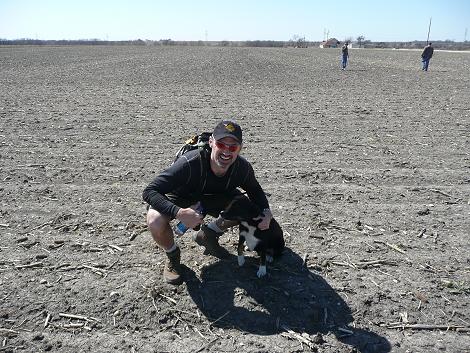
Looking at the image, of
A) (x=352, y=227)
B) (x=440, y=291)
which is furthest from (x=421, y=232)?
(x=440, y=291)

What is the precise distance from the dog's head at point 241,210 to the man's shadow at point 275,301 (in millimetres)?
555

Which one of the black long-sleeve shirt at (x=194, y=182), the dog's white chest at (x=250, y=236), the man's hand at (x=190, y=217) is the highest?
the black long-sleeve shirt at (x=194, y=182)

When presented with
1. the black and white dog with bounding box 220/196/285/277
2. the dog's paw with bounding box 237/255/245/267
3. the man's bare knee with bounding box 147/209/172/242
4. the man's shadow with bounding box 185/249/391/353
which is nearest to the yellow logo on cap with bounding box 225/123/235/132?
the black and white dog with bounding box 220/196/285/277

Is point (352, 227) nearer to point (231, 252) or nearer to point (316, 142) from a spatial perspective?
point (231, 252)

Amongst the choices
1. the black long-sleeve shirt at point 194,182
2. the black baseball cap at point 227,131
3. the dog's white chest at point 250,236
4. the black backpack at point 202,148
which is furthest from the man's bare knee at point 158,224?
the black baseball cap at point 227,131

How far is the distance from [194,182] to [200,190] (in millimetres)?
172

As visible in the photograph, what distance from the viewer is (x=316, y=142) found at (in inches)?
333

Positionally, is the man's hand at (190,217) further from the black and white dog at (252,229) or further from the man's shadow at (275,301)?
the man's shadow at (275,301)

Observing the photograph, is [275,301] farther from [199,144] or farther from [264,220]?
[199,144]

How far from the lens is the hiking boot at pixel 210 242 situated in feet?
14.8

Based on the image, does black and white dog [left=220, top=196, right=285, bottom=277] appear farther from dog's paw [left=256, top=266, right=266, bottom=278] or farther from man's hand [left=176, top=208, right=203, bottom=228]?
man's hand [left=176, top=208, right=203, bottom=228]

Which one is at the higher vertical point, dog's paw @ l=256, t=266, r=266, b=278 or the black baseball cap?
the black baseball cap

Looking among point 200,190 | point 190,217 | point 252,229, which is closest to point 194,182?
point 200,190

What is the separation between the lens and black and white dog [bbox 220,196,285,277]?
411cm
